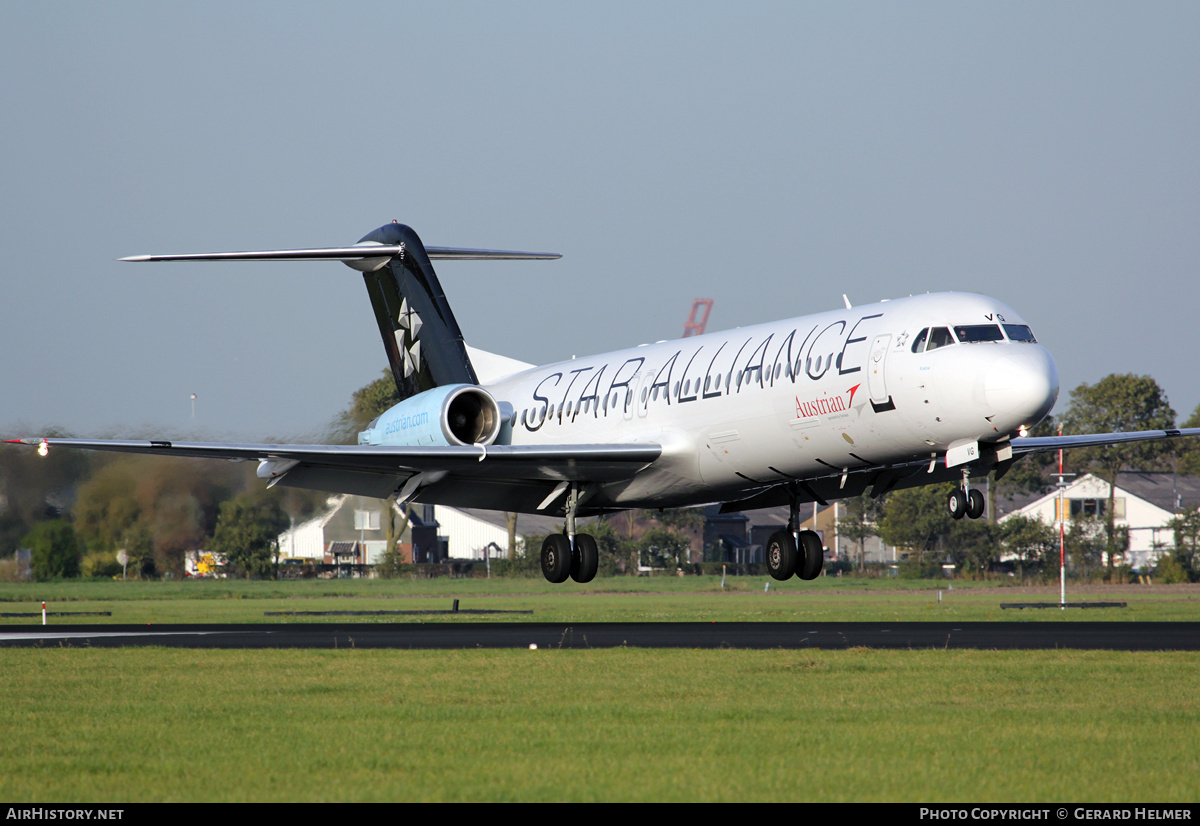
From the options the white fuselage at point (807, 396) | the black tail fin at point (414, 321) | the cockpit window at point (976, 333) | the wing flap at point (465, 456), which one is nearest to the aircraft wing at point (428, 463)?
the wing flap at point (465, 456)

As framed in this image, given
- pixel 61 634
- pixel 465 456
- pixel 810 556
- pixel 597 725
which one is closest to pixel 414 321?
pixel 465 456

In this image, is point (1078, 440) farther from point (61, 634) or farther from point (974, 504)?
point (61, 634)

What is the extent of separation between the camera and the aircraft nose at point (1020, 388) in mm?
17031

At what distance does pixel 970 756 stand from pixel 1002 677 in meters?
7.46

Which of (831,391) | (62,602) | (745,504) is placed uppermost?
(831,391)

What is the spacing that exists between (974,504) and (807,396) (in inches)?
105

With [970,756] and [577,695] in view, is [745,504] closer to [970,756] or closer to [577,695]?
[577,695]

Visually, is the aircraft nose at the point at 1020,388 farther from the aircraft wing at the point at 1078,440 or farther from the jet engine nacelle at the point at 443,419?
the jet engine nacelle at the point at 443,419

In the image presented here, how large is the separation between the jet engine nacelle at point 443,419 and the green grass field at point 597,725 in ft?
12.4

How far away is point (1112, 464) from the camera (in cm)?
7644

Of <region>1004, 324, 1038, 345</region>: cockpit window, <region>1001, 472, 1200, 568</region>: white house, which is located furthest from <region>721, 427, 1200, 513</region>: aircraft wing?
<region>1001, 472, 1200, 568</region>: white house

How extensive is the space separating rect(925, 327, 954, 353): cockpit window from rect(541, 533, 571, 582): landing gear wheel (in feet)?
25.2

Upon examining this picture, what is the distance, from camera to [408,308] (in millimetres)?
28797

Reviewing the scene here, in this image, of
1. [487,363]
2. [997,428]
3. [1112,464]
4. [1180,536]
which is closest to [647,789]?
[997,428]
